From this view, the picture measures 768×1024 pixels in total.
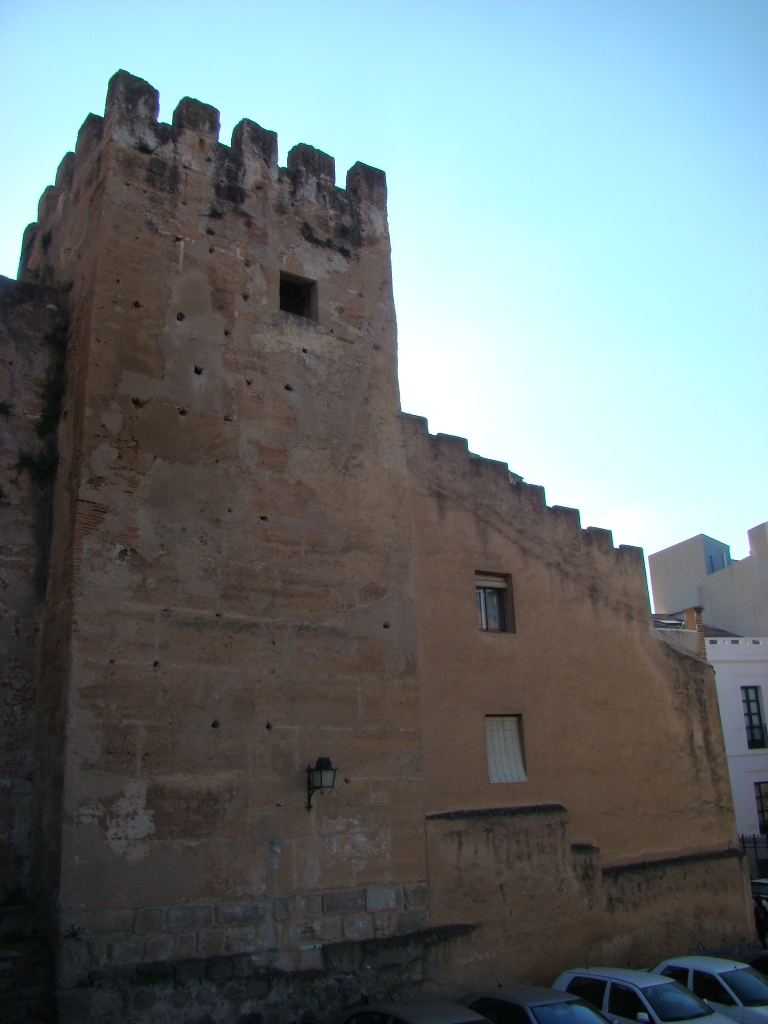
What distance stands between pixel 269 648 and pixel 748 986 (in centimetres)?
637

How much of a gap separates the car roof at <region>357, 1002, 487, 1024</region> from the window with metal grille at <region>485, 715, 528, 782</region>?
12.6ft

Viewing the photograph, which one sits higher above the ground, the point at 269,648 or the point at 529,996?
the point at 269,648

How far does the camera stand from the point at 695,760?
1360 centimetres

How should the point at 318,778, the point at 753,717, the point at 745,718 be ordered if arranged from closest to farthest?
the point at 318,778, the point at 745,718, the point at 753,717

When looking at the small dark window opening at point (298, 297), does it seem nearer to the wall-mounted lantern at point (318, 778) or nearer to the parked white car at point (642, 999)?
the wall-mounted lantern at point (318, 778)

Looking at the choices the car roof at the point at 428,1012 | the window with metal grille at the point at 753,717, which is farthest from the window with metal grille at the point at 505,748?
the window with metal grille at the point at 753,717

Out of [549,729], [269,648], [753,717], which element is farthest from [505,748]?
[753,717]

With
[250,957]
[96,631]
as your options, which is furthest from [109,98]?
[250,957]

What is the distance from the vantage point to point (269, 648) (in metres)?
9.02

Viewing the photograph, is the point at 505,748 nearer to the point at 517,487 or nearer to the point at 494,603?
the point at 494,603

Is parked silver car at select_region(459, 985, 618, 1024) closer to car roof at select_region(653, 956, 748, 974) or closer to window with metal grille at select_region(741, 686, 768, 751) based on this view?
car roof at select_region(653, 956, 748, 974)

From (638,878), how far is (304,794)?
592 centimetres

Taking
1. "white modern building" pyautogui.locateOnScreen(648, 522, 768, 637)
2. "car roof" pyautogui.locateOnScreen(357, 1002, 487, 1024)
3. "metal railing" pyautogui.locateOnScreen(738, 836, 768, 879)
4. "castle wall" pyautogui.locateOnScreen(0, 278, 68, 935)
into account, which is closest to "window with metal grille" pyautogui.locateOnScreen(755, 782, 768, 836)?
"metal railing" pyautogui.locateOnScreen(738, 836, 768, 879)

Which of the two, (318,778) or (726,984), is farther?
(726,984)
